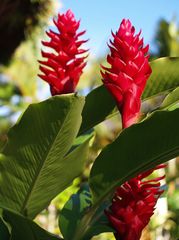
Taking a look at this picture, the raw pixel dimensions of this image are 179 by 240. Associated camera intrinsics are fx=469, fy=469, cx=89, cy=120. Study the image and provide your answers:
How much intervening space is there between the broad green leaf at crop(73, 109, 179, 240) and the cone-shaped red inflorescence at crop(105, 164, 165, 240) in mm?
38

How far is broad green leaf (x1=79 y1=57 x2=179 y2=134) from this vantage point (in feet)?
3.50

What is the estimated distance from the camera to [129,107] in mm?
907

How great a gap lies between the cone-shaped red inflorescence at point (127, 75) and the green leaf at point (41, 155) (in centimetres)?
11

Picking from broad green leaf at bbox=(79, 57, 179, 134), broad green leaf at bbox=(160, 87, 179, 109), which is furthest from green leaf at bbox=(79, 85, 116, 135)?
broad green leaf at bbox=(160, 87, 179, 109)

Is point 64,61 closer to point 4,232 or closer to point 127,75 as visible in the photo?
point 127,75

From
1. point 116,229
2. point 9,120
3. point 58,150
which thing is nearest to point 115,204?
point 116,229

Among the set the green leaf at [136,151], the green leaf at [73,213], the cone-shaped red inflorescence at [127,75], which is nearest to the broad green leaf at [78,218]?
the green leaf at [73,213]

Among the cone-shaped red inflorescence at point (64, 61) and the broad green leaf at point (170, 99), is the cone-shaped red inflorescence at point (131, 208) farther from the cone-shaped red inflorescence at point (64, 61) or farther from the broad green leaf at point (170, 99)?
the cone-shaped red inflorescence at point (64, 61)

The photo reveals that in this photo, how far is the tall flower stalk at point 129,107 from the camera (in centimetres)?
89

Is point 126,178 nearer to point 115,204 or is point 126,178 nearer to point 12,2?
point 115,204

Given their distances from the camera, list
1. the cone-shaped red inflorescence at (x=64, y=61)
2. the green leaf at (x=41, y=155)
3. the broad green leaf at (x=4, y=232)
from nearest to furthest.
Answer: the green leaf at (x=41, y=155) < the broad green leaf at (x=4, y=232) < the cone-shaped red inflorescence at (x=64, y=61)

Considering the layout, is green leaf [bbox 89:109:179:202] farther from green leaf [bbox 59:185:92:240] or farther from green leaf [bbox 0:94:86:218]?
green leaf [bbox 59:185:92:240]

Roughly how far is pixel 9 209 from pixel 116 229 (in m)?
0.23

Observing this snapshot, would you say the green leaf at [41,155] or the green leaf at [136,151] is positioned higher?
the green leaf at [41,155]
